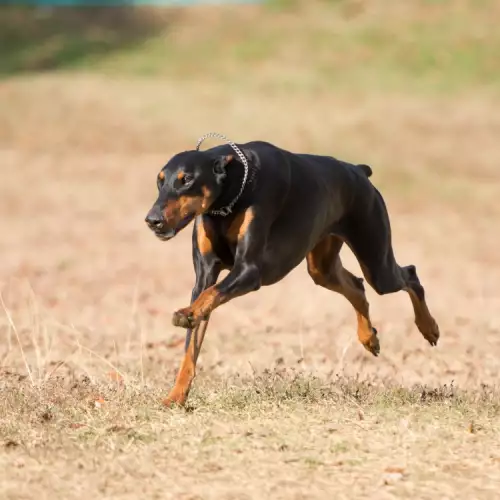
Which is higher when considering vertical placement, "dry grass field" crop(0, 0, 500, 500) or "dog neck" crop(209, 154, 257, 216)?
"dog neck" crop(209, 154, 257, 216)

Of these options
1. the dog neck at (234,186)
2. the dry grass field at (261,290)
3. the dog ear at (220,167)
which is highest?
the dog ear at (220,167)

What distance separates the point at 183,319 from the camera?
583cm

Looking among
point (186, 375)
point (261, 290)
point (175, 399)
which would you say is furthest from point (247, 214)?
point (261, 290)

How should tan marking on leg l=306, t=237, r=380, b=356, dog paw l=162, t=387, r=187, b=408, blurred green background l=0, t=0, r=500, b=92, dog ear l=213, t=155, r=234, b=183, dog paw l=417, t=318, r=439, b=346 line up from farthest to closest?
blurred green background l=0, t=0, r=500, b=92
dog paw l=417, t=318, r=439, b=346
tan marking on leg l=306, t=237, r=380, b=356
dog paw l=162, t=387, r=187, b=408
dog ear l=213, t=155, r=234, b=183

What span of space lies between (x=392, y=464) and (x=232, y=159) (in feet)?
5.89

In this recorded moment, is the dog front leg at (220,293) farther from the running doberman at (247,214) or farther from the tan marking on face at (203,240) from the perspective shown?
the tan marking on face at (203,240)

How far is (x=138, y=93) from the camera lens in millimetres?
28625

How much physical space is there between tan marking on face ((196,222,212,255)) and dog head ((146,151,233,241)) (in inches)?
9.2

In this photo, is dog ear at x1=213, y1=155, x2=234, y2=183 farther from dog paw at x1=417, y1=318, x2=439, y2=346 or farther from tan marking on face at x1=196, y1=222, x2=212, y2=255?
dog paw at x1=417, y1=318, x2=439, y2=346

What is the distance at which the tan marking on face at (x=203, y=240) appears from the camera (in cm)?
624

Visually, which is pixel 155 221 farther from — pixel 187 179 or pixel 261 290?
pixel 261 290

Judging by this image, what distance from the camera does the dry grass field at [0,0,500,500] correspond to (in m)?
5.46

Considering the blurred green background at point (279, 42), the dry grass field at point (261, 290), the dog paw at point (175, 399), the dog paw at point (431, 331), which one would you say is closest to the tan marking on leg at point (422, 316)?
the dog paw at point (431, 331)

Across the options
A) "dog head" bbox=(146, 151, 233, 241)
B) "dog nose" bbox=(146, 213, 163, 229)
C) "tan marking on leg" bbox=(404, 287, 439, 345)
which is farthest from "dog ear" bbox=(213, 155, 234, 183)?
"tan marking on leg" bbox=(404, 287, 439, 345)
